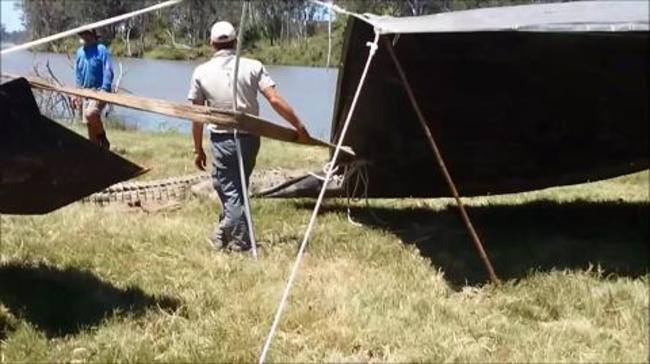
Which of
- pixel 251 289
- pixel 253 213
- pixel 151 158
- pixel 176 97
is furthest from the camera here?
pixel 176 97

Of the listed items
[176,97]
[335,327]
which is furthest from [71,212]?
[176,97]

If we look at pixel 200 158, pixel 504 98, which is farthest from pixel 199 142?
pixel 504 98

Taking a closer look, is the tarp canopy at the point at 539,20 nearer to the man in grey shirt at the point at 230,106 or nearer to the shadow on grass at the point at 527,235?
the man in grey shirt at the point at 230,106

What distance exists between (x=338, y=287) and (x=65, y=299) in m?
1.59

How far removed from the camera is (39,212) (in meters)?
5.35

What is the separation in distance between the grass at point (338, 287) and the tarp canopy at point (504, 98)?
1.60ft

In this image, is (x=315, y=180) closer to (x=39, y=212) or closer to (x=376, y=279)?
(x=376, y=279)

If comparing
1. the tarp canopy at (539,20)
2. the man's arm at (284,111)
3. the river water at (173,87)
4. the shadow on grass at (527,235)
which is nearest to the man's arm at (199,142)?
the man's arm at (284,111)

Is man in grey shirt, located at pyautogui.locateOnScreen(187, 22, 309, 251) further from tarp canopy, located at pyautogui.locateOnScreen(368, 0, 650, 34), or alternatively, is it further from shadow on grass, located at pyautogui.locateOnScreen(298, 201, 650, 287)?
shadow on grass, located at pyautogui.locateOnScreen(298, 201, 650, 287)

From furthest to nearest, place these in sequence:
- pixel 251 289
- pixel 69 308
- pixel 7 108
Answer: pixel 251 289
pixel 69 308
pixel 7 108

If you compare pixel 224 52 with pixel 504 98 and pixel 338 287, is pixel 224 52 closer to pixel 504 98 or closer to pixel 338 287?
pixel 338 287

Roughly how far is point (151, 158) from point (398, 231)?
Answer: 5488 millimetres

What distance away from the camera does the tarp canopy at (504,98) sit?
5012 mm

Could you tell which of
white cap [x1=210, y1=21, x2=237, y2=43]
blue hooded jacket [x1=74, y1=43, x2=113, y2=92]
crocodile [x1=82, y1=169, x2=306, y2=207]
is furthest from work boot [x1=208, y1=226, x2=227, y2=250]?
blue hooded jacket [x1=74, y1=43, x2=113, y2=92]
